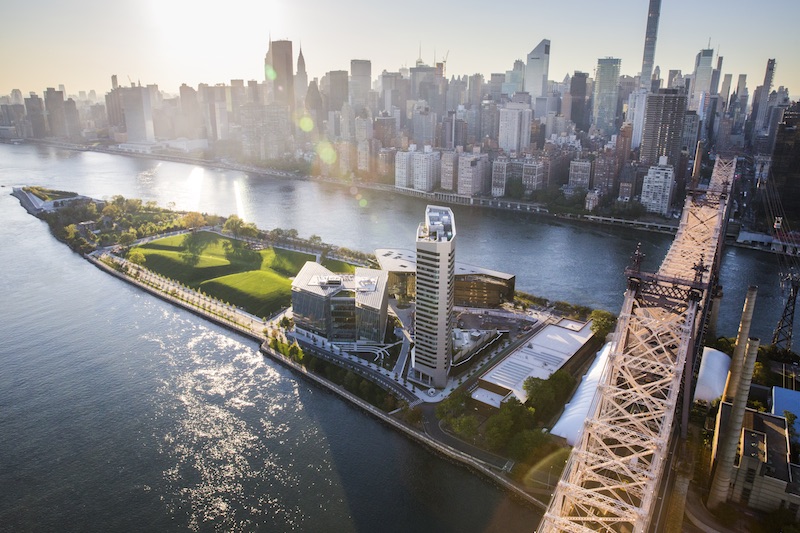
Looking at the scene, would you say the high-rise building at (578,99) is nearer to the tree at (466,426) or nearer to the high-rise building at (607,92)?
the high-rise building at (607,92)

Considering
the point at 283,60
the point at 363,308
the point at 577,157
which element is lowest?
the point at 363,308

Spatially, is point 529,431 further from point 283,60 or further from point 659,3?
point 659,3

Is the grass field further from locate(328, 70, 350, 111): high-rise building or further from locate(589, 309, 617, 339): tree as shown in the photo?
locate(328, 70, 350, 111): high-rise building

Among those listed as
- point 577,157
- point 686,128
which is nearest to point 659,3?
point 686,128

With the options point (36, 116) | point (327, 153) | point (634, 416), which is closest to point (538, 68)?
point (327, 153)

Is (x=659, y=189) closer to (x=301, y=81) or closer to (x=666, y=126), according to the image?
(x=666, y=126)

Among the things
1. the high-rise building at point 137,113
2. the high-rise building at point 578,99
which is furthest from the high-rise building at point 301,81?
the high-rise building at point 578,99
